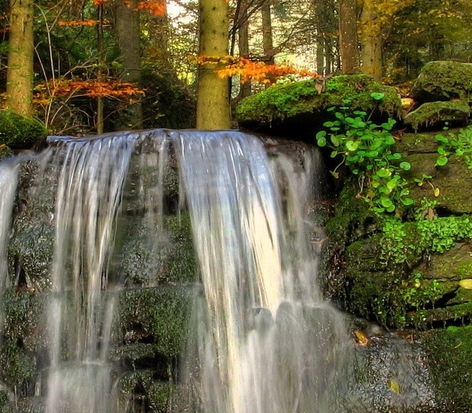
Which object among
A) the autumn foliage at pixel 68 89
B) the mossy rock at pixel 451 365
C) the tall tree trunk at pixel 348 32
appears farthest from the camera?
the tall tree trunk at pixel 348 32

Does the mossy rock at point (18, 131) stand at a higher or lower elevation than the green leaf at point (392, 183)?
higher

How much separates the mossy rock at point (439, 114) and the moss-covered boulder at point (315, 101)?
187mm

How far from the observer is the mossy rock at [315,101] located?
4.69m

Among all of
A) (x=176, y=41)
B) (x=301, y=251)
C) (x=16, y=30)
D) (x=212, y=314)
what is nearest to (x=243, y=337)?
(x=212, y=314)

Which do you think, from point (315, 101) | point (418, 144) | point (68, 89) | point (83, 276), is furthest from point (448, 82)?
point (68, 89)

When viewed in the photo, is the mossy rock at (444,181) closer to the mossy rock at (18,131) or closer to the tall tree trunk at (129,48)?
the mossy rock at (18,131)

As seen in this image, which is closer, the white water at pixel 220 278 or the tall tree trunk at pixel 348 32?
the white water at pixel 220 278

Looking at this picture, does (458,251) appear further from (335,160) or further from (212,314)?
(212,314)

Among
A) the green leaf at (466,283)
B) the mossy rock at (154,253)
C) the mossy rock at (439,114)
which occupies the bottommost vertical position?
the green leaf at (466,283)

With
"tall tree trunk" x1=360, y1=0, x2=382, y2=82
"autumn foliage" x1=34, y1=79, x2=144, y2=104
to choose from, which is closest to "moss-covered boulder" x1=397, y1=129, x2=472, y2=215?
"autumn foliage" x1=34, y1=79, x2=144, y2=104

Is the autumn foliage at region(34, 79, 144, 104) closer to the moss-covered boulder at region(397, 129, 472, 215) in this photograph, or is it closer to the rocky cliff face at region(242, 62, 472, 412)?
the rocky cliff face at region(242, 62, 472, 412)

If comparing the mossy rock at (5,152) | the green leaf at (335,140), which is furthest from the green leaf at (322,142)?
the mossy rock at (5,152)

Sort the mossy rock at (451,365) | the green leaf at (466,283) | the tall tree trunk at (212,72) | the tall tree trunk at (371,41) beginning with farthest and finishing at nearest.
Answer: the tall tree trunk at (371,41)
the tall tree trunk at (212,72)
the green leaf at (466,283)
the mossy rock at (451,365)

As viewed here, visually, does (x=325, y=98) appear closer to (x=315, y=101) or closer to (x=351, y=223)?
(x=315, y=101)
